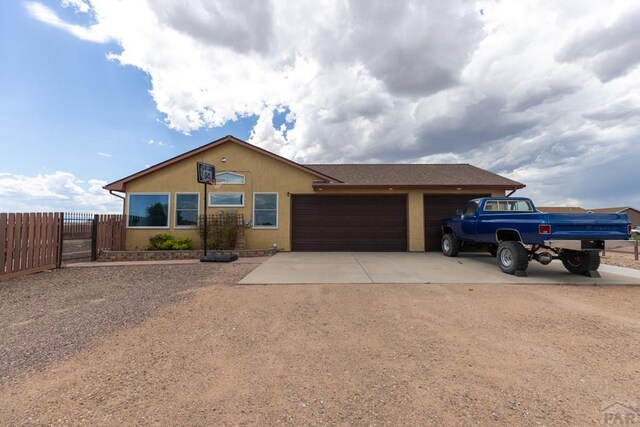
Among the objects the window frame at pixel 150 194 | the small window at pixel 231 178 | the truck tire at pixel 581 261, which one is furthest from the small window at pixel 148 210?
the truck tire at pixel 581 261

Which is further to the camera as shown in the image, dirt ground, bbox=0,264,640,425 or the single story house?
the single story house

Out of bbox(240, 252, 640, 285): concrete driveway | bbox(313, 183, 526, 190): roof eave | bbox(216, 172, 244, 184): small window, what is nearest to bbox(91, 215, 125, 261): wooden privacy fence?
bbox(216, 172, 244, 184): small window

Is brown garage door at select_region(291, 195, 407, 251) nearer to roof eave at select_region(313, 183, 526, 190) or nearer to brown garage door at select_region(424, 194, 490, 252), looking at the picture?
roof eave at select_region(313, 183, 526, 190)

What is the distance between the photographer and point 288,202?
39.4 ft

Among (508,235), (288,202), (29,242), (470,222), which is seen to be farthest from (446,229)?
(29,242)

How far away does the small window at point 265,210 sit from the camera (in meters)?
12.0

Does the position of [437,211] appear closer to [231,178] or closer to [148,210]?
[231,178]

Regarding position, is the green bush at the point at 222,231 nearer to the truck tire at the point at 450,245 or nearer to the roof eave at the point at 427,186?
the roof eave at the point at 427,186

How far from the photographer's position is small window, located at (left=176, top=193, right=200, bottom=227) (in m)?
11.8

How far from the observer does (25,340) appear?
3482mm

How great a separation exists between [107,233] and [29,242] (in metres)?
3.20

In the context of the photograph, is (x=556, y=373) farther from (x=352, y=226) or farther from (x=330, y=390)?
(x=352, y=226)

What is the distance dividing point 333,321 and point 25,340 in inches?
152

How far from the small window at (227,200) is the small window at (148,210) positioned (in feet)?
6.28
